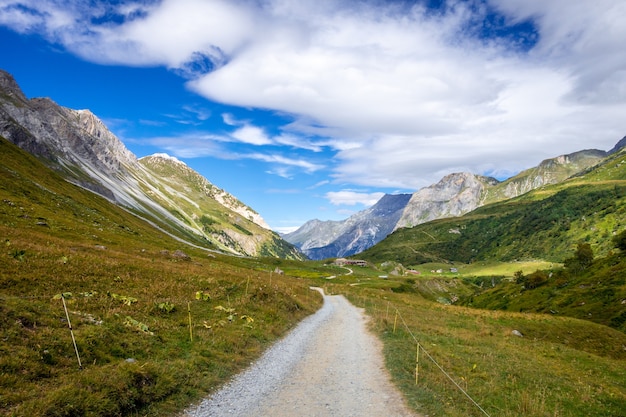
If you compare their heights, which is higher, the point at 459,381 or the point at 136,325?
the point at 136,325

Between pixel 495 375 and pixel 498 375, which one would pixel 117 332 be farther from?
pixel 498 375

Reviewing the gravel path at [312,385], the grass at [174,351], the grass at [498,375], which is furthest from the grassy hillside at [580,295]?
the gravel path at [312,385]

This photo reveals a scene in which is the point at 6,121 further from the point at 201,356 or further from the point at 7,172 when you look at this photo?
the point at 201,356

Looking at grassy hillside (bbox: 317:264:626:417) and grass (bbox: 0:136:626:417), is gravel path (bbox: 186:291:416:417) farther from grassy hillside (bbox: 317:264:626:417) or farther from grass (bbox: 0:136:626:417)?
grassy hillside (bbox: 317:264:626:417)

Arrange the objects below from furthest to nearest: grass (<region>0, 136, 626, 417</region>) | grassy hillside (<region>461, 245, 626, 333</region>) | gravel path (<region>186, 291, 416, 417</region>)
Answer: grassy hillside (<region>461, 245, 626, 333</region>) < gravel path (<region>186, 291, 416, 417</region>) < grass (<region>0, 136, 626, 417</region>)

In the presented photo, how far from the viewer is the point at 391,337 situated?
30062 mm

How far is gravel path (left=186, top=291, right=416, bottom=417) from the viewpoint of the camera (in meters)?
14.3

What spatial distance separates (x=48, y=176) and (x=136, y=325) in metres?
150

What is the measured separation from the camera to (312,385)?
17.6 m

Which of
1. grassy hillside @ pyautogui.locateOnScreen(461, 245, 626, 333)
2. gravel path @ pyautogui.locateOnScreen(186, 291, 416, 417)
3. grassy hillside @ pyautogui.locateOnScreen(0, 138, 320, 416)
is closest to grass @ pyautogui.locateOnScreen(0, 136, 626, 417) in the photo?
grassy hillside @ pyautogui.locateOnScreen(0, 138, 320, 416)

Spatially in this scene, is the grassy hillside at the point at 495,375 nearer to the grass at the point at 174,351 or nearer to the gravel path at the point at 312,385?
the grass at the point at 174,351

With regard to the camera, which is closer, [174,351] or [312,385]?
[312,385]

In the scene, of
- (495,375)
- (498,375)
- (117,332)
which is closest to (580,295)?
(498,375)

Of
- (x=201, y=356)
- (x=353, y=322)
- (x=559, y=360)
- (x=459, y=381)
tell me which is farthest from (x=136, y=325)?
(x=559, y=360)
